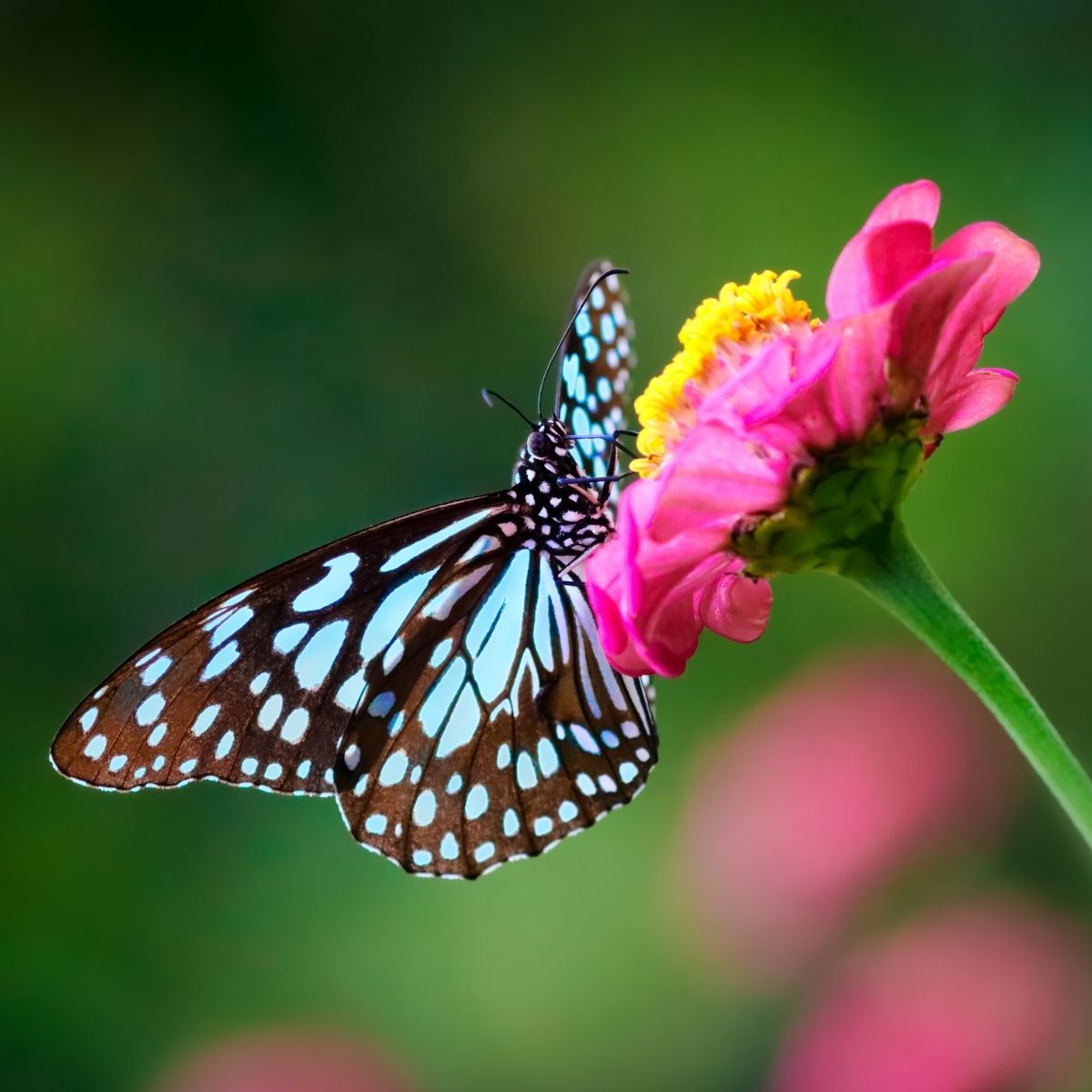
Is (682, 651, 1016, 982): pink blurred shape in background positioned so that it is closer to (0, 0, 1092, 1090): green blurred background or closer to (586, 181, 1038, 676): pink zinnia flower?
(0, 0, 1092, 1090): green blurred background

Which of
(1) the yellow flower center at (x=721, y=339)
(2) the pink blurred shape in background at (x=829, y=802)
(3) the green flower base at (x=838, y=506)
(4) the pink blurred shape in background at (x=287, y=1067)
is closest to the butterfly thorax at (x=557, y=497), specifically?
(1) the yellow flower center at (x=721, y=339)

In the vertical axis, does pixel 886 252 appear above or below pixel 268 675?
below

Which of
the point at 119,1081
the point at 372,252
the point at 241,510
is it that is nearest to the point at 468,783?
the point at 119,1081

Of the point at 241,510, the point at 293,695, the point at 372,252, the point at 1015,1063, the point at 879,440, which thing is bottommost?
the point at 1015,1063

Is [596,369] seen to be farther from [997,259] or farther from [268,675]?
[997,259]

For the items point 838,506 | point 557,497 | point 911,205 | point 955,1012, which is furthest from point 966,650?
point 955,1012

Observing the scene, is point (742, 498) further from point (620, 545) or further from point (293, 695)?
point (293, 695)

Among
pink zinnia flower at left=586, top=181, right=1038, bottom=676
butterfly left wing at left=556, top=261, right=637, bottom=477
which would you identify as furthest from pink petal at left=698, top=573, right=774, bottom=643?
butterfly left wing at left=556, top=261, right=637, bottom=477
